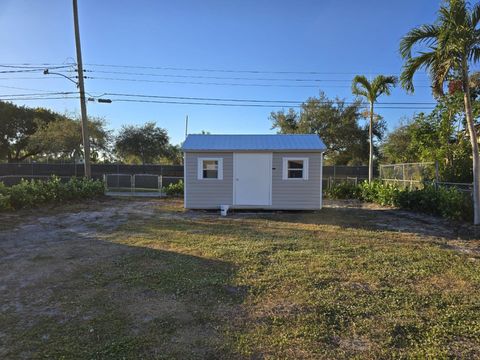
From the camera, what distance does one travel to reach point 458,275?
4.56 m

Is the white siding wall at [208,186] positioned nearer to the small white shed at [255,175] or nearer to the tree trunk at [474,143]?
the small white shed at [255,175]

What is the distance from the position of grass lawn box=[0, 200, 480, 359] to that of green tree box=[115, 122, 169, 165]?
24.5 m

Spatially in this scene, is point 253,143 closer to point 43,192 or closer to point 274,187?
point 274,187

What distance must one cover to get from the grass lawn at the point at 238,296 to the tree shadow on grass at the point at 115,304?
2cm

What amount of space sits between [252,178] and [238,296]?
289 inches

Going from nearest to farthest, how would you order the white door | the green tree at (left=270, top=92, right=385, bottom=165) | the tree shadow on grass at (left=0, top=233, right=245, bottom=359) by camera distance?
the tree shadow on grass at (left=0, top=233, right=245, bottom=359)
the white door
the green tree at (left=270, top=92, right=385, bottom=165)

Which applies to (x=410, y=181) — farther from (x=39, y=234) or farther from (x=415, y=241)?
(x=39, y=234)

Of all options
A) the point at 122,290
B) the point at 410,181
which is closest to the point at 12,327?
the point at 122,290

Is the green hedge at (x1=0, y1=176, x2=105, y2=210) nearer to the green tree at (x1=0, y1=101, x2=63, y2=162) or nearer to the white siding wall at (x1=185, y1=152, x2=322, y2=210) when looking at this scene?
the white siding wall at (x1=185, y1=152, x2=322, y2=210)

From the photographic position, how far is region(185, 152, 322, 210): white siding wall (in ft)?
35.5

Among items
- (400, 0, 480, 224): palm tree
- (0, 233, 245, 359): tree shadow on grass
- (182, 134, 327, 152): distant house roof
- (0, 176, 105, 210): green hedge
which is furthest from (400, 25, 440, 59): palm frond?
(0, 176, 105, 210): green hedge

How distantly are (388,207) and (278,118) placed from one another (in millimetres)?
14348

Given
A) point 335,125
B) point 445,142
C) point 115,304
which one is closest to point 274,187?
point 445,142

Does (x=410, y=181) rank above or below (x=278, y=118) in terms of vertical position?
below
